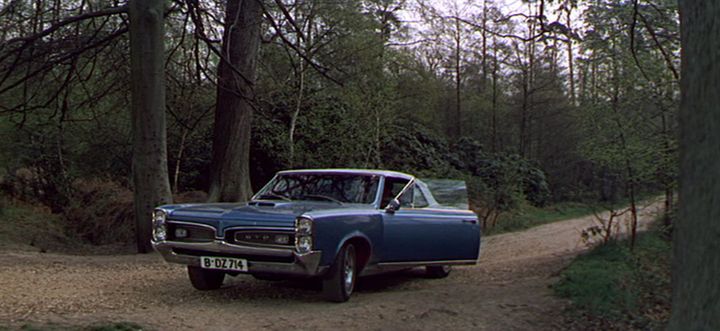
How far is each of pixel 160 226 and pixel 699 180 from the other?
576cm

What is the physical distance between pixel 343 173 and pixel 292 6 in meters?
12.1

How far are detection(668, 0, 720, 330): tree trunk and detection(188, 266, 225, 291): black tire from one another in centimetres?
555

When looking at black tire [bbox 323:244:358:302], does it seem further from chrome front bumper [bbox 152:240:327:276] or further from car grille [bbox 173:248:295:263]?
car grille [bbox 173:248:295:263]

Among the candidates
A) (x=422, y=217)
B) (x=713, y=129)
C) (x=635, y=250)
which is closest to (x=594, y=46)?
(x=635, y=250)

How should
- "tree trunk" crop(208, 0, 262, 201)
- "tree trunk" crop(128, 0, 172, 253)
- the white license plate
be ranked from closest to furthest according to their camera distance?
the white license plate, "tree trunk" crop(128, 0, 172, 253), "tree trunk" crop(208, 0, 262, 201)

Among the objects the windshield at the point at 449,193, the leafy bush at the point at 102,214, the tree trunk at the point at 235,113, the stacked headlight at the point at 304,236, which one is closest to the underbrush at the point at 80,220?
the leafy bush at the point at 102,214

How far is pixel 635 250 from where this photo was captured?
10.9 meters

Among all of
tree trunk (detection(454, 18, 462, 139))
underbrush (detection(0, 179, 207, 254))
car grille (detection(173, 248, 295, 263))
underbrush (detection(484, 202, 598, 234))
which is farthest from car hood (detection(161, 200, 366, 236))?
tree trunk (detection(454, 18, 462, 139))

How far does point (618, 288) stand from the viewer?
8594 mm

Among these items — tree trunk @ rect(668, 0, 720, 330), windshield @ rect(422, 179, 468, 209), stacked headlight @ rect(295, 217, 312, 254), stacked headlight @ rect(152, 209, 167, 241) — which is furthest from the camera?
windshield @ rect(422, 179, 468, 209)

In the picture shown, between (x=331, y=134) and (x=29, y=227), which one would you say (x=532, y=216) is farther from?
(x=29, y=227)

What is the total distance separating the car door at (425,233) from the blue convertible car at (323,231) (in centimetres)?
1

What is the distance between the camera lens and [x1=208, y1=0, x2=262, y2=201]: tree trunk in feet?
49.4

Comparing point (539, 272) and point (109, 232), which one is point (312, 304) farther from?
point (109, 232)
